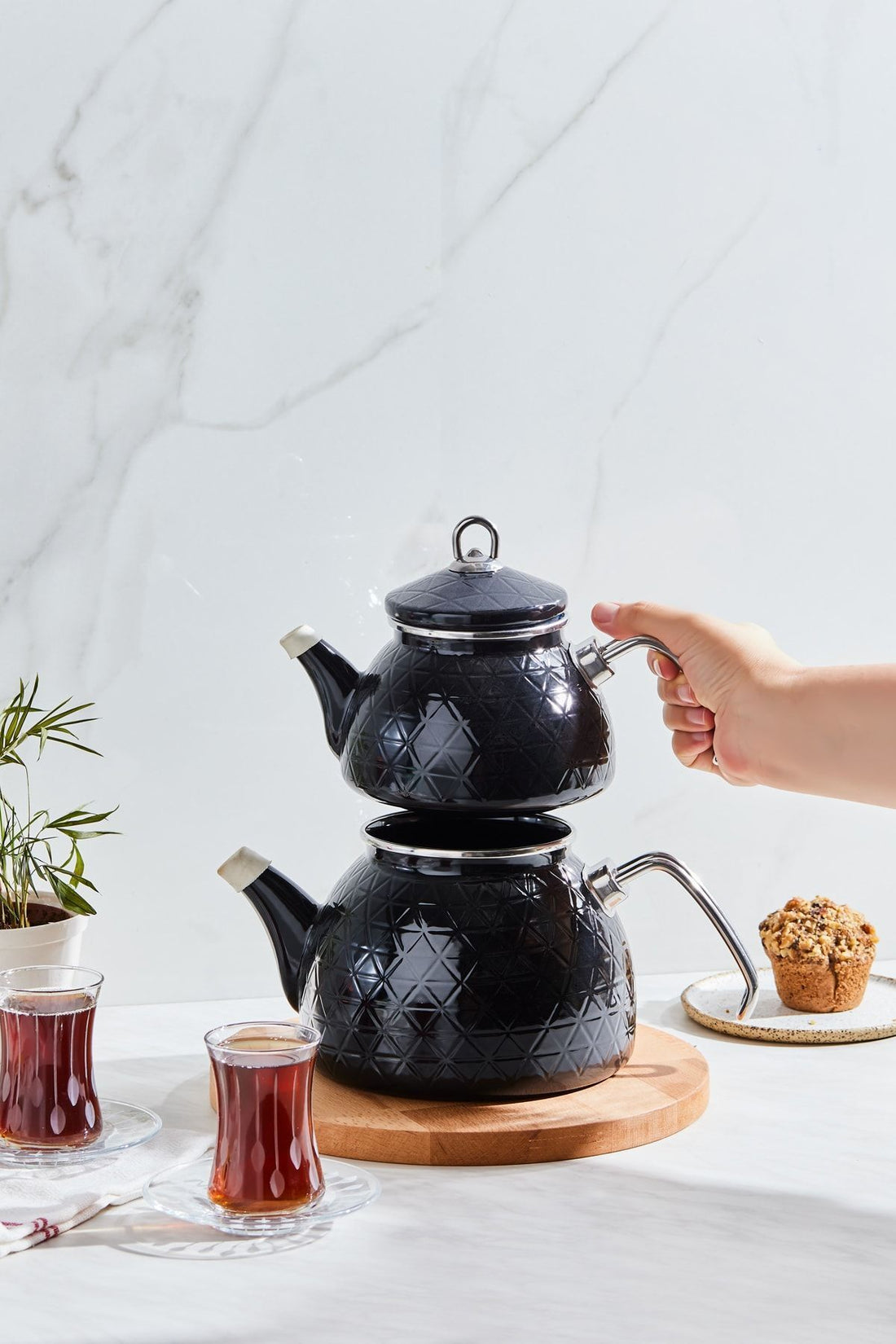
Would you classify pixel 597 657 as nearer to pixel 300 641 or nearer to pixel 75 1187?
pixel 300 641

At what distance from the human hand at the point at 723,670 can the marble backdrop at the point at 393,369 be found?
0.64ft

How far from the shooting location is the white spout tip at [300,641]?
109 centimetres

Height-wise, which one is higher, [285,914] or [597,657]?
[597,657]

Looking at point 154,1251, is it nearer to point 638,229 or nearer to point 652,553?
point 652,553

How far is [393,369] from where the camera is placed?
1377mm

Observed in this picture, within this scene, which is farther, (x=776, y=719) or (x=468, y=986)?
(x=776, y=719)

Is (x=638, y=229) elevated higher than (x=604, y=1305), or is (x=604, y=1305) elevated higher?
(x=638, y=229)

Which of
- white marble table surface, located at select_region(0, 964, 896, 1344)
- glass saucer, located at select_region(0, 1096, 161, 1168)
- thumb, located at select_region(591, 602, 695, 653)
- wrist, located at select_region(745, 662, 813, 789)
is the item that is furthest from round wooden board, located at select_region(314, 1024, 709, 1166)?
thumb, located at select_region(591, 602, 695, 653)

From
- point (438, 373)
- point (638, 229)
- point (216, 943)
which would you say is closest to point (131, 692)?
point (216, 943)

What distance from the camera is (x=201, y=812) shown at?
1.38 metres

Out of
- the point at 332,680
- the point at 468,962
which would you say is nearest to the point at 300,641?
the point at 332,680

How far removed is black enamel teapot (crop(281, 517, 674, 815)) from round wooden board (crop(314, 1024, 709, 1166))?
0.21 metres

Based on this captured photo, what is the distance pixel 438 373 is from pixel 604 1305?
2.83 feet

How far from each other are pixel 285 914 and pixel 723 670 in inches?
15.6
